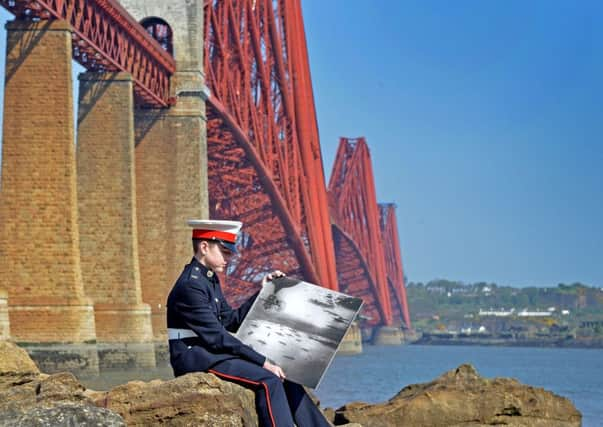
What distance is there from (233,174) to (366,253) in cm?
3924

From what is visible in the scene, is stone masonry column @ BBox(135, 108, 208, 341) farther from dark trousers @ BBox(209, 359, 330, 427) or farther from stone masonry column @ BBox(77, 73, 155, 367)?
dark trousers @ BBox(209, 359, 330, 427)

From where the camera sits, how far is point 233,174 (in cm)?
4344

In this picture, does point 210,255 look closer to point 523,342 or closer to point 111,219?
point 111,219

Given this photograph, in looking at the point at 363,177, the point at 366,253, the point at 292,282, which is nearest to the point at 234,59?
the point at 292,282

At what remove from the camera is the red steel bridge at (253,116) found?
29.9 m

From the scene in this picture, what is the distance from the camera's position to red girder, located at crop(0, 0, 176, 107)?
23.6m

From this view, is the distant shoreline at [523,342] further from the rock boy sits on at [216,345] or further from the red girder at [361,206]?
the rock boy sits on at [216,345]

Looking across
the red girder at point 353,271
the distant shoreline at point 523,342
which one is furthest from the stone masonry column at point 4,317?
the distant shoreline at point 523,342

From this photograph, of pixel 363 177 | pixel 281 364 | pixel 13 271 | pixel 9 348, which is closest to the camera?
pixel 281 364

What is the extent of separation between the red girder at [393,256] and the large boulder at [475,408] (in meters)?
101

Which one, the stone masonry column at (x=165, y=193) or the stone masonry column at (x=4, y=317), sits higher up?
the stone masonry column at (x=165, y=193)

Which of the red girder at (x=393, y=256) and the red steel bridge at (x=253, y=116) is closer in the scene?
the red steel bridge at (x=253, y=116)

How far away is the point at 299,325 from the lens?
5672 millimetres

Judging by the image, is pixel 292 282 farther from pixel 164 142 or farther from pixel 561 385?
pixel 561 385
